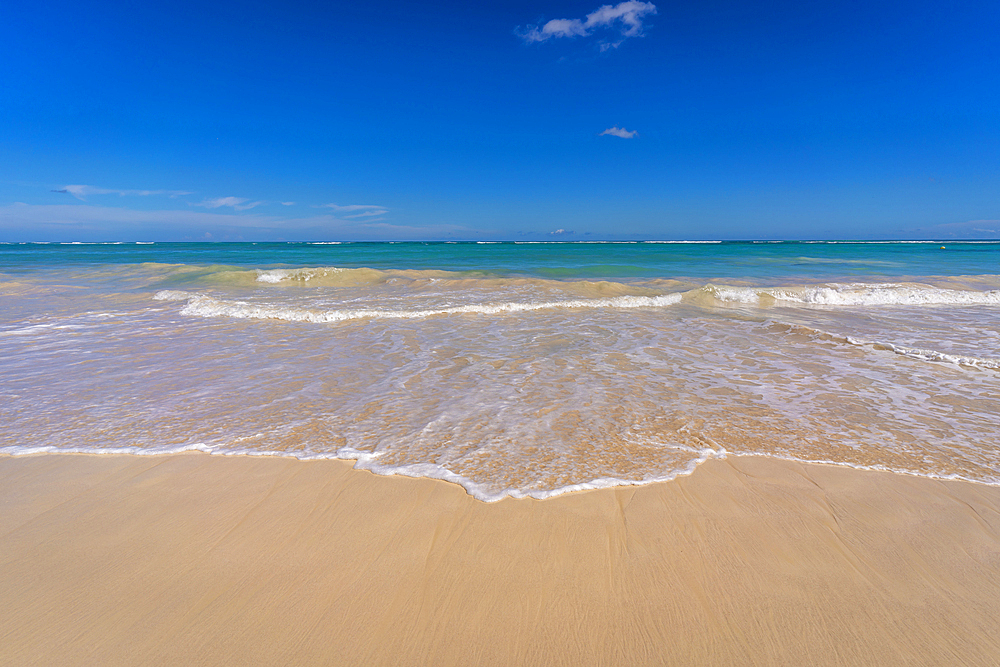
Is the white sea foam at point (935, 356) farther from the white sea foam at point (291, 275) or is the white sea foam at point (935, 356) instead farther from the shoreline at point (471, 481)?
the white sea foam at point (291, 275)

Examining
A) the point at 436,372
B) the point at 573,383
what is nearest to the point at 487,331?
the point at 436,372

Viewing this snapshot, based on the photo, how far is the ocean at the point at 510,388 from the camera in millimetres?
3188

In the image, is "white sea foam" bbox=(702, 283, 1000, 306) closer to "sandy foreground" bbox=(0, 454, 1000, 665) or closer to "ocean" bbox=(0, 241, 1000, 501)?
"ocean" bbox=(0, 241, 1000, 501)

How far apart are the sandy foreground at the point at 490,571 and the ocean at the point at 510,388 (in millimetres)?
318

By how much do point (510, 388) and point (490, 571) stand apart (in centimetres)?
254

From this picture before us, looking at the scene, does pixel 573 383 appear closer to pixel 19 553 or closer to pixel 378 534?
pixel 378 534

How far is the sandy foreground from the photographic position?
1.71 m

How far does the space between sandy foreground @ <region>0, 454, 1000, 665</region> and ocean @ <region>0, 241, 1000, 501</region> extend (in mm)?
318

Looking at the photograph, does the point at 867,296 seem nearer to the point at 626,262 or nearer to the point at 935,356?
the point at 935,356

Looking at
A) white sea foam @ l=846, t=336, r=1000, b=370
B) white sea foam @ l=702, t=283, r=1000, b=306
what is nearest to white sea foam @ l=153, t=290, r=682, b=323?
white sea foam @ l=702, t=283, r=1000, b=306

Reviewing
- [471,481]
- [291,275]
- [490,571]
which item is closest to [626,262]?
[291,275]

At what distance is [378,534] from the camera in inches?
91.4

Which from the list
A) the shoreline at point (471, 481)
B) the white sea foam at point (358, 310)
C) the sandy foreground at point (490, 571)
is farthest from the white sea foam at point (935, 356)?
the white sea foam at point (358, 310)

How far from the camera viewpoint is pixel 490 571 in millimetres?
2066
